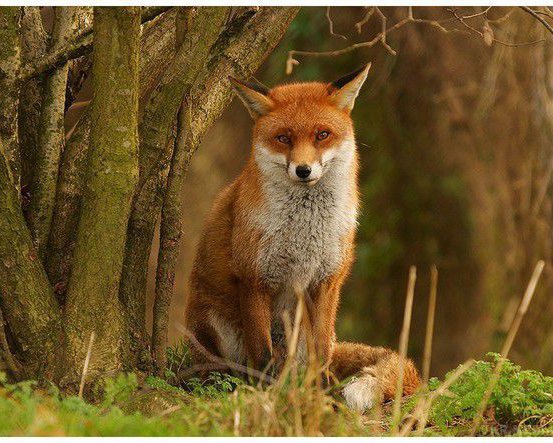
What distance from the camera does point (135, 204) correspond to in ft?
16.7

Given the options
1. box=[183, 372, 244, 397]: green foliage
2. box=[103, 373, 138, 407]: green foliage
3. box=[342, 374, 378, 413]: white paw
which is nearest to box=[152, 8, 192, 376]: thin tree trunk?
box=[183, 372, 244, 397]: green foliage

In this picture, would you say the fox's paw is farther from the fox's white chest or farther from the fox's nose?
the fox's nose

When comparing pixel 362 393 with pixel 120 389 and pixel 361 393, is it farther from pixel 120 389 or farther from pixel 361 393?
pixel 120 389

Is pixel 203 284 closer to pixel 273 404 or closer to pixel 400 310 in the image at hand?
pixel 273 404

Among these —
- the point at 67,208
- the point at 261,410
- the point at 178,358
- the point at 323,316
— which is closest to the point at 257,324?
the point at 323,316

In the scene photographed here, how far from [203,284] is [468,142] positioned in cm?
725

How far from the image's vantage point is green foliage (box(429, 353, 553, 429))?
14.8ft

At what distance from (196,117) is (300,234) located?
944 millimetres

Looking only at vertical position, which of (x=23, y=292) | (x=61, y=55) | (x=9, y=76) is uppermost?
(x=61, y=55)

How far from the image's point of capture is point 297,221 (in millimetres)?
5359

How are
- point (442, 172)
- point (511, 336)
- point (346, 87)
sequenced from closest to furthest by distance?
point (511, 336)
point (346, 87)
point (442, 172)

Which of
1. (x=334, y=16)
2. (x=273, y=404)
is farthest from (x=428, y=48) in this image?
(x=273, y=404)

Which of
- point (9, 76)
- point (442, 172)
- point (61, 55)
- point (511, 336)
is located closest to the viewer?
point (511, 336)

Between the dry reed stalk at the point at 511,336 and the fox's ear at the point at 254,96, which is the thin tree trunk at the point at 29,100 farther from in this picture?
the dry reed stalk at the point at 511,336
